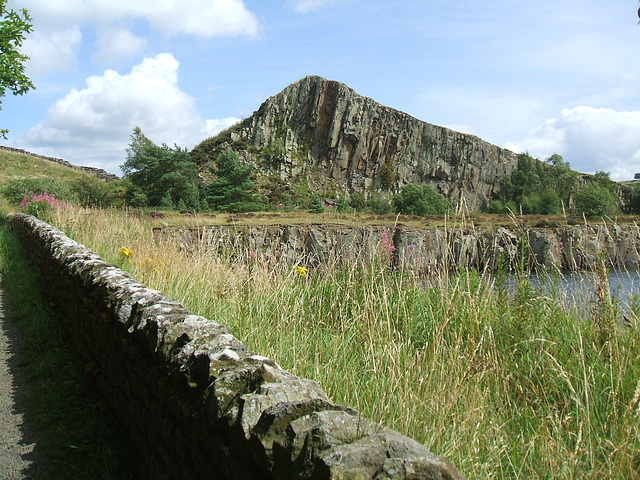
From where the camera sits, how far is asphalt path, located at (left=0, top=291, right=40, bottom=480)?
3.21m

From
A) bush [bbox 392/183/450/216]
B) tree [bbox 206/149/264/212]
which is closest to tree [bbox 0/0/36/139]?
tree [bbox 206/149/264/212]

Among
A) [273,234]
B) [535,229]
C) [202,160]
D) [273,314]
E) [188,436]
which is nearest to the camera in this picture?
[188,436]

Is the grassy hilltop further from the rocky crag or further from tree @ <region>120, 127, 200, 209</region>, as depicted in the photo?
tree @ <region>120, 127, 200, 209</region>

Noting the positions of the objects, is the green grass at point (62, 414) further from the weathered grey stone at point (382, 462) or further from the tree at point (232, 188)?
the tree at point (232, 188)

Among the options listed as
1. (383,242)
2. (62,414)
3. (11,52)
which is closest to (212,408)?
(62,414)

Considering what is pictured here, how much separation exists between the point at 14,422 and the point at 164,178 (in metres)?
30.0

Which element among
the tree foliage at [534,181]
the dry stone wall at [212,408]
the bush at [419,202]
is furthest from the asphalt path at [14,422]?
the tree foliage at [534,181]

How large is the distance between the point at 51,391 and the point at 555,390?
3.86 m

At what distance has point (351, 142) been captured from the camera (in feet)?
224

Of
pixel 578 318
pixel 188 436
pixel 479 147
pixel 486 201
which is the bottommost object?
pixel 188 436

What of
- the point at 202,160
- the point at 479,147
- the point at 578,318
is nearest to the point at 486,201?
the point at 479,147

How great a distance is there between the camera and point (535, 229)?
34312mm

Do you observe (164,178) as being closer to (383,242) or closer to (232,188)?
(232,188)

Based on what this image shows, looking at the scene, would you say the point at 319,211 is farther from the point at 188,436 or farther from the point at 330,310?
the point at 188,436
